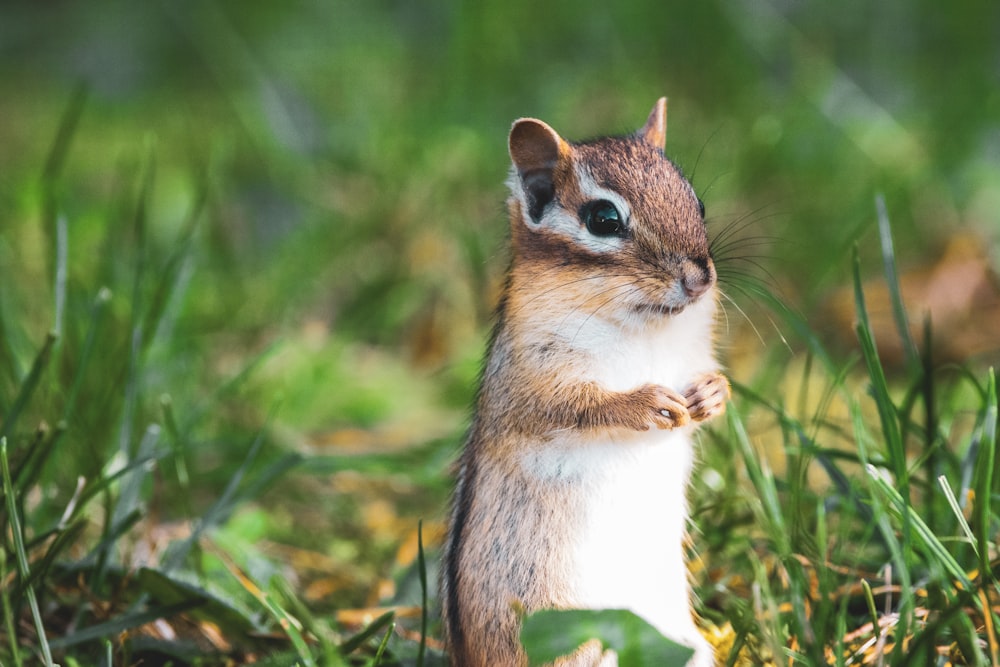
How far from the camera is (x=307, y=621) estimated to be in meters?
1.54

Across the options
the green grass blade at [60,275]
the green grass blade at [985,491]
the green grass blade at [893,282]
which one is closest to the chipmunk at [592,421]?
the green grass blade at [985,491]

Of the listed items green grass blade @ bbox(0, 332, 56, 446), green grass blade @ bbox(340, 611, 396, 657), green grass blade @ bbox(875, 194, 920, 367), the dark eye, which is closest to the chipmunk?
the dark eye

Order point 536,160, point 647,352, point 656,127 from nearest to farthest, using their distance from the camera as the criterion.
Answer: point 647,352, point 536,160, point 656,127

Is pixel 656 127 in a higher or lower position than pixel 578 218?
higher

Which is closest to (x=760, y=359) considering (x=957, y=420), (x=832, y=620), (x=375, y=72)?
(x=957, y=420)

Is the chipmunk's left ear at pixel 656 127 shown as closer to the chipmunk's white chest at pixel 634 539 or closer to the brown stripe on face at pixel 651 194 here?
the brown stripe on face at pixel 651 194

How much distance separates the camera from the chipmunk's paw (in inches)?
65.4

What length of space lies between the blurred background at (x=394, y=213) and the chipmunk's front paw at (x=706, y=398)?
0.47 metres

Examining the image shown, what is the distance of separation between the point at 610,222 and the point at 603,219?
13mm

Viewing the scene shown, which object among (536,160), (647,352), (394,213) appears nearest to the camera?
(647,352)

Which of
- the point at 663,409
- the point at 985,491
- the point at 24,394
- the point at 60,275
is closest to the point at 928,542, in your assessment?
the point at 985,491

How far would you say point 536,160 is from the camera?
1.92m

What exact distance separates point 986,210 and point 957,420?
4.69ft

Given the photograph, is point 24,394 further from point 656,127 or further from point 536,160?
point 656,127
